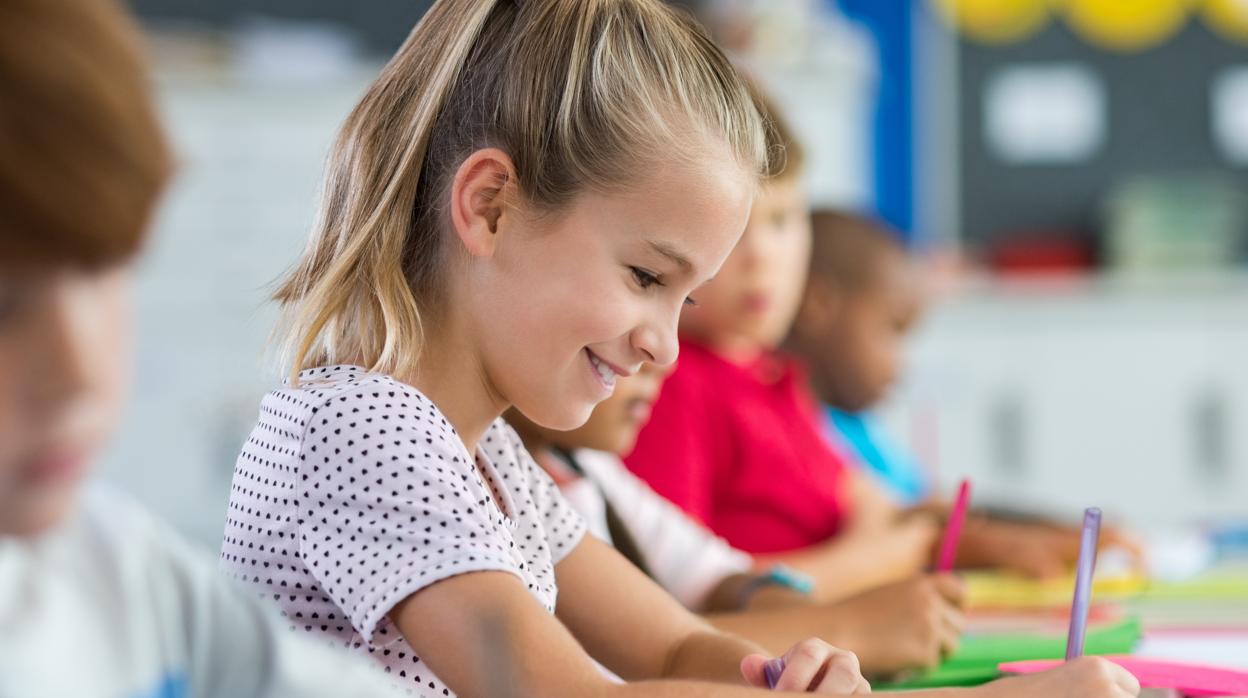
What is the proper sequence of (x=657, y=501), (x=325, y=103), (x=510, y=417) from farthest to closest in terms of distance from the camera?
(x=325, y=103) → (x=657, y=501) → (x=510, y=417)

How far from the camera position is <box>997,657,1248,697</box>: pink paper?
78 centimetres

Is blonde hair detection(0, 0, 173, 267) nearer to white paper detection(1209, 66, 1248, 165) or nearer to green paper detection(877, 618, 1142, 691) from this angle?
green paper detection(877, 618, 1142, 691)

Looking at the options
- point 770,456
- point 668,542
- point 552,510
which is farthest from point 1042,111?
point 552,510

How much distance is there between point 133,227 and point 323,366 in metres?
0.36

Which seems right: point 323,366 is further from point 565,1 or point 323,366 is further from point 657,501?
point 657,501

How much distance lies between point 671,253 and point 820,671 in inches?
8.2

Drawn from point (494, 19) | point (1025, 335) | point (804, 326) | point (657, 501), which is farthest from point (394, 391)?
point (1025, 335)

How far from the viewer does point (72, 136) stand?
374 millimetres

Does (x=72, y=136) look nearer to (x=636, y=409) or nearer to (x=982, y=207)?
(x=636, y=409)

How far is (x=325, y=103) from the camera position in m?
3.71

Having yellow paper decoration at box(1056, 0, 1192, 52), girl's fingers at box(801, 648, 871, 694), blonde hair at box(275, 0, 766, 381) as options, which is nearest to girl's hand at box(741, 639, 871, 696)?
girl's fingers at box(801, 648, 871, 694)

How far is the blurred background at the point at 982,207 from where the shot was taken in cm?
367

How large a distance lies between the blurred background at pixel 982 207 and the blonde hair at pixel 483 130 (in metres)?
2.73

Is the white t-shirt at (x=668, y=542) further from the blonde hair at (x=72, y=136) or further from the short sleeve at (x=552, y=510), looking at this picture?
the blonde hair at (x=72, y=136)
